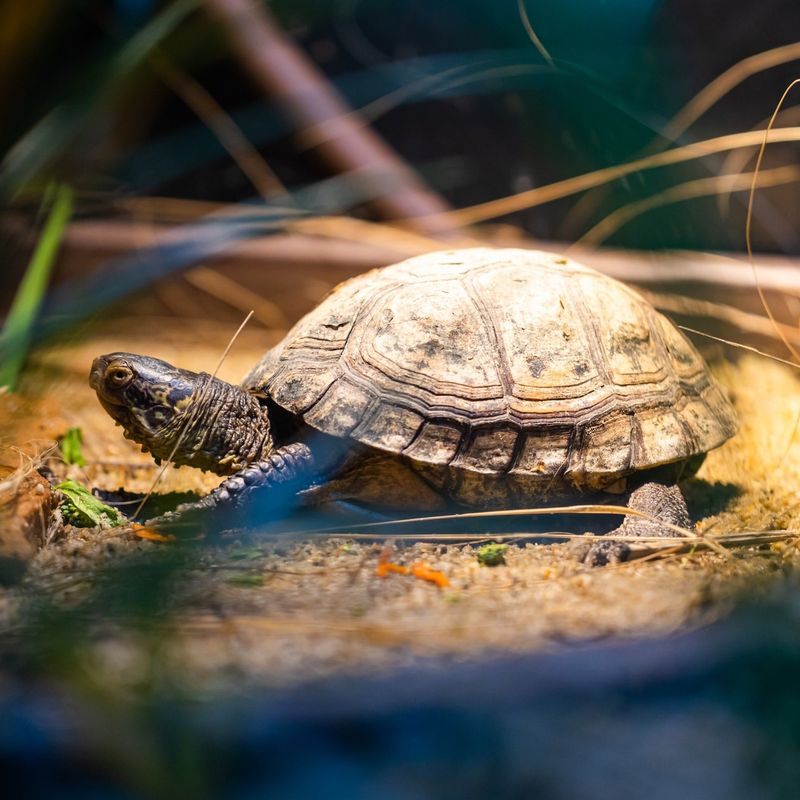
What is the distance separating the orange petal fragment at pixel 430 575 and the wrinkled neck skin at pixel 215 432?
0.93 metres

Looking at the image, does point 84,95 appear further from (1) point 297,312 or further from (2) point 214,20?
(1) point 297,312

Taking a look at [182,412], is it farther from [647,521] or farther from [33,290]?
[647,521]

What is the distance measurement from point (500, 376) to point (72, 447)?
66.6 inches

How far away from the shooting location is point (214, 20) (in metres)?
1.67

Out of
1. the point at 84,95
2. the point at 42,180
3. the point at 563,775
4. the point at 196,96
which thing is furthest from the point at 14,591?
the point at 196,96

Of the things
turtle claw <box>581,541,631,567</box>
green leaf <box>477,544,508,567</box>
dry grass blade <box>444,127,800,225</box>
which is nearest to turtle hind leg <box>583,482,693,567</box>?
turtle claw <box>581,541,631,567</box>

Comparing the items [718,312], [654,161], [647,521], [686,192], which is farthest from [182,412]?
[718,312]

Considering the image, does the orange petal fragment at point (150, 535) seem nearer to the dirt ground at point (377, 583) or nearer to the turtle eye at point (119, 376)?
the dirt ground at point (377, 583)

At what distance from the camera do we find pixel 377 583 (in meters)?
1.83

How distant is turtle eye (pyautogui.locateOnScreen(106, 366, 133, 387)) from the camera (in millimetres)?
2473

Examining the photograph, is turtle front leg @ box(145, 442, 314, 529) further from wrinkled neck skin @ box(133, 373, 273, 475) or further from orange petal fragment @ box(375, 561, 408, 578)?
A: orange petal fragment @ box(375, 561, 408, 578)

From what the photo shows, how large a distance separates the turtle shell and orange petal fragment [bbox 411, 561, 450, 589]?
45cm

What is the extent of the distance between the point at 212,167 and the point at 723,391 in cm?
471

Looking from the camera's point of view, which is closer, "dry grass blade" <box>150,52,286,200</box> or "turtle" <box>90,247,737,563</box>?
"turtle" <box>90,247,737,563</box>
